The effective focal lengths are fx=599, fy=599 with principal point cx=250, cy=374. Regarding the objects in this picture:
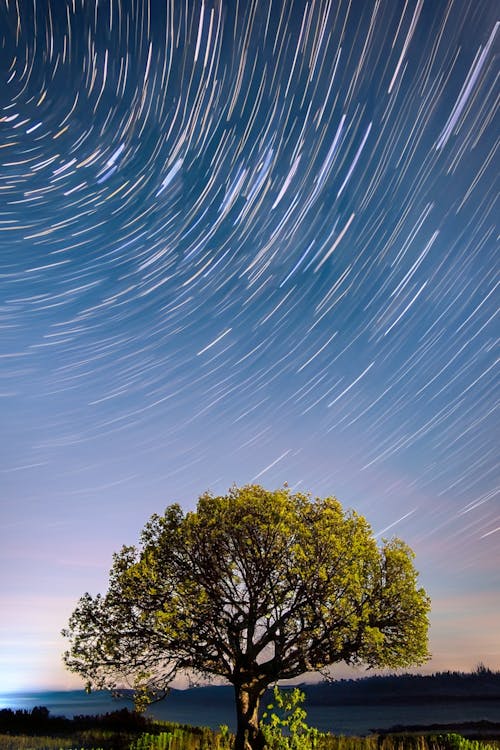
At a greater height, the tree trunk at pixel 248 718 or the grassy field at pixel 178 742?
the tree trunk at pixel 248 718

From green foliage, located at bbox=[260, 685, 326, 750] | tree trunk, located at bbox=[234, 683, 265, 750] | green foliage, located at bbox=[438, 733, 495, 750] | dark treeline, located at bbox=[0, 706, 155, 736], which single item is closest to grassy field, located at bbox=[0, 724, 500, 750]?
green foliage, located at bbox=[438, 733, 495, 750]

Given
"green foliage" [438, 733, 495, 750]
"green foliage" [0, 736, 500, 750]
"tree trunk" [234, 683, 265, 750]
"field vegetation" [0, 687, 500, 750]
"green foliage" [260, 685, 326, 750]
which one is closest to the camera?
"green foliage" [260, 685, 326, 750]

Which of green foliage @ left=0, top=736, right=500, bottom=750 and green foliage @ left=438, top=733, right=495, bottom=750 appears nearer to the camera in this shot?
green foliage @ left=0, top=736, right=500, bottom=750

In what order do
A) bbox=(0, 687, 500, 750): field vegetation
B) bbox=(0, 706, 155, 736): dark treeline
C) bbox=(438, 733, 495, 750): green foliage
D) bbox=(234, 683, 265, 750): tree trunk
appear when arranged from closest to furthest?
Answer: bbox=(0, 687, 500, 750): field vegetation
bbox=(234, 683, 265, 750): tree trunk
bbox=(438, 733, 495, 750): green foliage
bbox=(0, 706, 155, 736): dark treeline

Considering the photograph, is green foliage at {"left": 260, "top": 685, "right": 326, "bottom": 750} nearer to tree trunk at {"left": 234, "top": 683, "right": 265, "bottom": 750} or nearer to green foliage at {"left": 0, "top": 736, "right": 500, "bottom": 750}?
green foliage at {"left": 0, "top": 736, "right": 500, "bottom": 750}

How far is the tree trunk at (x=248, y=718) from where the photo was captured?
21594 mm

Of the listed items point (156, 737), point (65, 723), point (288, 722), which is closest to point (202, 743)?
Result: point (156, 737)

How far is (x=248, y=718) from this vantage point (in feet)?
73.8

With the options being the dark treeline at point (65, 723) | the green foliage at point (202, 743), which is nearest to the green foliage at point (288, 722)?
the green foliage at point (202, 743)

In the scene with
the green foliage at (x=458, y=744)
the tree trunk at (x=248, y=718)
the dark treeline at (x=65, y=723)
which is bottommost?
the green foliage at (x=458, y=744)

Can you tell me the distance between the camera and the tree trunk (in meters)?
21.6

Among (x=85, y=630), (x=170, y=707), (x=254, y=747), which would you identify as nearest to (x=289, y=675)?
(x=254, y=747)

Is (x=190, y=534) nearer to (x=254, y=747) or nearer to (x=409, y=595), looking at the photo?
(x=254, y=747)

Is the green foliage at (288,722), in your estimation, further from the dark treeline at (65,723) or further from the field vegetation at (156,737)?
the dark treeline at (65,723)
